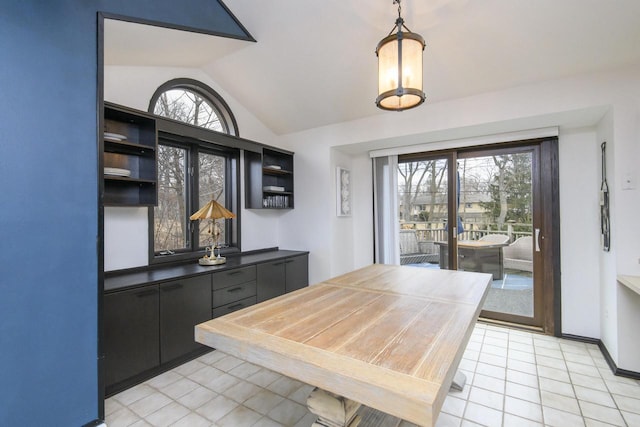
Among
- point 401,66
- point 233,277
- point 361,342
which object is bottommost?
point 233,277

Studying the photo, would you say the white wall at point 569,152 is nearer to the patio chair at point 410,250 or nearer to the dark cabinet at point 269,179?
the dark cabinet at point 269,179

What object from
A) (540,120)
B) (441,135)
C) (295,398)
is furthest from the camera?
(441,135)

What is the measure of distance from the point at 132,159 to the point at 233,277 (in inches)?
57.8

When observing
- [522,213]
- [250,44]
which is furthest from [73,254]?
[522,213]

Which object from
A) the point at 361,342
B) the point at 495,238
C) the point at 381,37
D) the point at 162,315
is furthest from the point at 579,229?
the point at 162,315

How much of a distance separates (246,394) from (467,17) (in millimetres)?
3332

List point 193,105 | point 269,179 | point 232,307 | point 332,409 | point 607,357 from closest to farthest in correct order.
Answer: point 332,409, point 607,357, point 232,307, point 193,105, point 269,179

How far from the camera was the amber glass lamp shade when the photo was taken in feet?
5.04

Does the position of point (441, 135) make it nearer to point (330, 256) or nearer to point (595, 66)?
point (595, 66)

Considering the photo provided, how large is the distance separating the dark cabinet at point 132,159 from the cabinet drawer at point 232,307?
1.18m

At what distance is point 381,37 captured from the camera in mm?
2557

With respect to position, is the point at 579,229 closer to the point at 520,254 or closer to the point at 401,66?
the point at 520,254

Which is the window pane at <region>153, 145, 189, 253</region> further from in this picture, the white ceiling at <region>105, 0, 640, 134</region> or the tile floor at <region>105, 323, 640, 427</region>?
the tile floor at <region>105, 323, 640, 427</region>

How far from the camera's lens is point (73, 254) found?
5.75 feet
